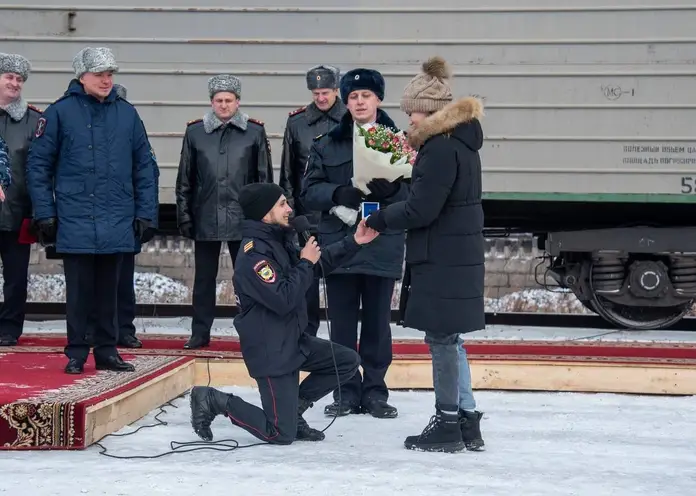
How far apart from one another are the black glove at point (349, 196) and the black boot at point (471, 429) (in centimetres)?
94

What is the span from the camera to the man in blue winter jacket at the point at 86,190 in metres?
5.14

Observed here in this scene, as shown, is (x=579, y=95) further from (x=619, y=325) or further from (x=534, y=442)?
(x=534, y=442)

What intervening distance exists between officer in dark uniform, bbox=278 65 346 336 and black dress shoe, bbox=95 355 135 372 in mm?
1134

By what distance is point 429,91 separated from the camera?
14.4 feet

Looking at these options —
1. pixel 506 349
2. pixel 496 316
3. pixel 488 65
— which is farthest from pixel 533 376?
pixel 496 316

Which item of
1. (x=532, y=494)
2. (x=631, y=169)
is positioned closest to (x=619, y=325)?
(x=631, y=169)

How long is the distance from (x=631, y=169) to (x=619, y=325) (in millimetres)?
1120

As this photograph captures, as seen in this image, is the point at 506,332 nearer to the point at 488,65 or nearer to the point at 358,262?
the point at 488,65

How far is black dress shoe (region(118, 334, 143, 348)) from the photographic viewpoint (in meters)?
6.21

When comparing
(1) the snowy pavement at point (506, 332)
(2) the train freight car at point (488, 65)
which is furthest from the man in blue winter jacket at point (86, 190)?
(2) the train freight car at point (488, 65)

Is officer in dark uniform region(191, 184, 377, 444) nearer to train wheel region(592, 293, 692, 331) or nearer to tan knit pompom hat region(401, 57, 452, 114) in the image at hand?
tan knit pompom hat region(401, 57, 452, 114)

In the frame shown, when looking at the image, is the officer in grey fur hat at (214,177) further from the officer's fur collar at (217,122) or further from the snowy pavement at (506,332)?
the snowy pavement at (506,332)

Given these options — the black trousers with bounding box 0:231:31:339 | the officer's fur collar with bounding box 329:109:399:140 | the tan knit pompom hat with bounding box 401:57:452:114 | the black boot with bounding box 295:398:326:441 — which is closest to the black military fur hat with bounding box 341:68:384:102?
the officer's fur collar with bounding box 329:109:399:140

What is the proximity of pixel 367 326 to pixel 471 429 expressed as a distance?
0.81 m
